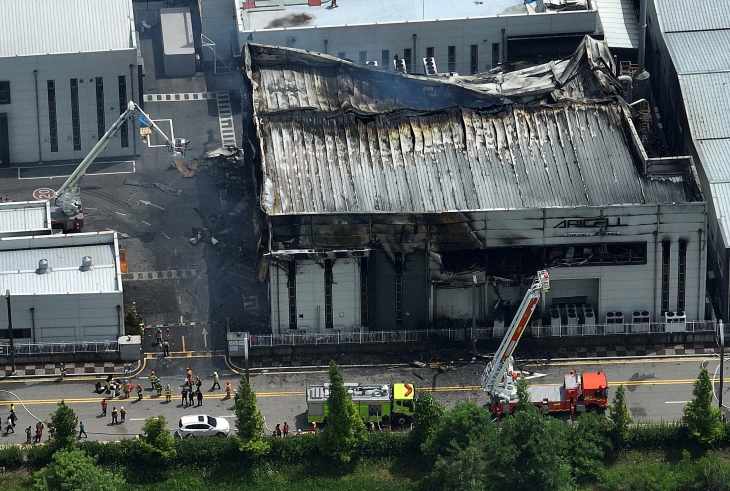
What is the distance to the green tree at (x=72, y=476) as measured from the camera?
194 metres

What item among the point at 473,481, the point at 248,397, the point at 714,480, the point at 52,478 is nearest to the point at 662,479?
the point at 714,480

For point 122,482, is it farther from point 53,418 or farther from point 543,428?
point 543,428

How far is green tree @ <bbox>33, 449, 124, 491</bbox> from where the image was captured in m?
194

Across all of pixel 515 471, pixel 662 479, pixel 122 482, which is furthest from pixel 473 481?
pixel 122 482

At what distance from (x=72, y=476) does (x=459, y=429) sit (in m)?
33.5

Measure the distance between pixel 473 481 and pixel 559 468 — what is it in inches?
313

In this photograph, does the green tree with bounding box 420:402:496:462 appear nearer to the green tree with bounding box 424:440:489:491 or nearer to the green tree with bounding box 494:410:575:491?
the green tree with bounding box 424:440:489:491

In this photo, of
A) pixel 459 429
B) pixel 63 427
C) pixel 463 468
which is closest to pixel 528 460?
pixel 463 468

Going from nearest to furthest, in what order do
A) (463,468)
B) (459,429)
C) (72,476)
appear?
(463,468), (72,476), (459,429)

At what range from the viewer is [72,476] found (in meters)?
195

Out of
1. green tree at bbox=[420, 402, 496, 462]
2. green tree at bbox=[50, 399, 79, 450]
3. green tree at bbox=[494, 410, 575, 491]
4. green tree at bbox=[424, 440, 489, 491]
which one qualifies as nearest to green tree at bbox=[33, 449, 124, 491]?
green tree at bbox=[50, 399, 79, 450]

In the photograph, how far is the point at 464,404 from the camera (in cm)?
19938

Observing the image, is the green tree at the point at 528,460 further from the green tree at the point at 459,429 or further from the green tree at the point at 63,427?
the green tree at the point at 63,427

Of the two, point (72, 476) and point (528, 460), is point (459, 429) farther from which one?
point (72, 476)
